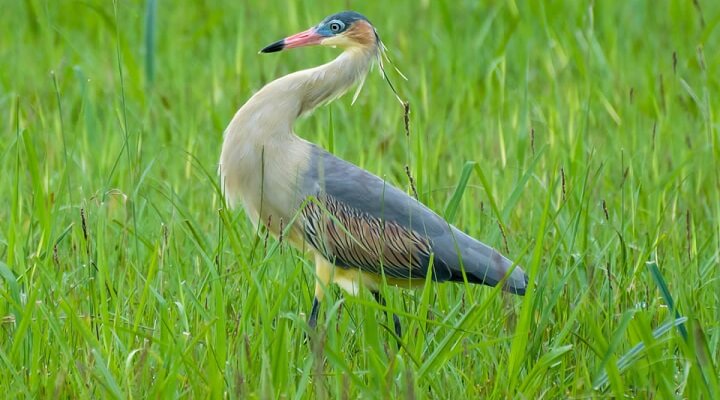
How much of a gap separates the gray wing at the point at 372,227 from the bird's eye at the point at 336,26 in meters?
0.46

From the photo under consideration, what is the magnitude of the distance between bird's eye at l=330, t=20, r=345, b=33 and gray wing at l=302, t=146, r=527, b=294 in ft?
1.52

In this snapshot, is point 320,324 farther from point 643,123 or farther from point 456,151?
point 643,123

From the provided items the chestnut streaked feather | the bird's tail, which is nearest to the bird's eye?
the chestnut streaked feather

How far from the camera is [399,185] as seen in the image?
540cm

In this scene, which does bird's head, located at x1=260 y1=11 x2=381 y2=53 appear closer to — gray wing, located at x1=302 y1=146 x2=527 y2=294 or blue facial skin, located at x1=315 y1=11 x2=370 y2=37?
blue facial skin, located at x1=315 y1=11 x2=370 y2=37

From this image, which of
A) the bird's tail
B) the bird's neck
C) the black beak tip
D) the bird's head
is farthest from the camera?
the bird's head

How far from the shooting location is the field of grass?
10.3 ft

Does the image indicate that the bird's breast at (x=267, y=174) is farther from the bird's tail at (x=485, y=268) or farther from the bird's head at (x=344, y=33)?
the bird's tail at (x=485, y=268)

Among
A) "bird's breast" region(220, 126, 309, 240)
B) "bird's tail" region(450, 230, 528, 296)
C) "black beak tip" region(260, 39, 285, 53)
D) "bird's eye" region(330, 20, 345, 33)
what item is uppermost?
"bird's eye" region(330, 20, 345, 33)

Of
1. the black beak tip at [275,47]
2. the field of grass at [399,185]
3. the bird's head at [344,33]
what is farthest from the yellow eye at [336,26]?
the field of grass at [399,185]

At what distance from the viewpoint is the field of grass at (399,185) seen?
3.15 m

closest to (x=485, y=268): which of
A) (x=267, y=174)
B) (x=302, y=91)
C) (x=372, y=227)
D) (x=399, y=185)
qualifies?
(x=372, y=227)

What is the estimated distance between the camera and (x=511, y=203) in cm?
415

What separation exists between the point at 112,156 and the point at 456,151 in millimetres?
1563
